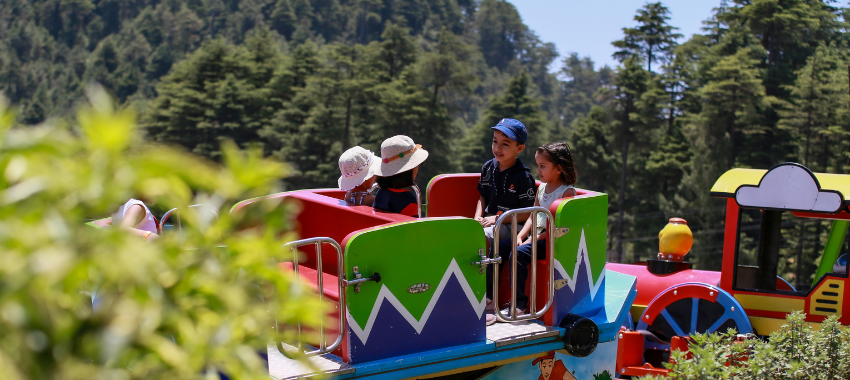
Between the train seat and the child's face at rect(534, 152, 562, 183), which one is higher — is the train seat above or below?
below

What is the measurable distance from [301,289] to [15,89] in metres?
88.9

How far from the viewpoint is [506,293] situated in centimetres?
461

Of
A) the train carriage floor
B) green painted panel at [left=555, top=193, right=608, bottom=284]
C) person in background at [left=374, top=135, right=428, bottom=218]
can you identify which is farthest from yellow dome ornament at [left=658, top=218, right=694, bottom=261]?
person in background at [left=374, top=135, right=428, bottom=218]

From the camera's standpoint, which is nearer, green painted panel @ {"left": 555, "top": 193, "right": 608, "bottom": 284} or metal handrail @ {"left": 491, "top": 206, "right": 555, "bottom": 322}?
metal handrail @ {"left": 491, "top": 206, "right": 555, "bottom": 322}

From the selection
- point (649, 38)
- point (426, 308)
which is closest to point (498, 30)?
point (649, 38)

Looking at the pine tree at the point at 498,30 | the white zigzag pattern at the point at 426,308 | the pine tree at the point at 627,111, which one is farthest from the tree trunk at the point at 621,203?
the pine tree at the point at 498,30

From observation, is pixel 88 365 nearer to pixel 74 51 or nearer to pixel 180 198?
pixel 180 198

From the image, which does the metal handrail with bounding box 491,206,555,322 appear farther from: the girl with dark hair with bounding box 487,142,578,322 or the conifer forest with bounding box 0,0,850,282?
the conifer forest with bounding box 0,0,850,282

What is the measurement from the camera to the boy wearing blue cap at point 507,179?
177 inches

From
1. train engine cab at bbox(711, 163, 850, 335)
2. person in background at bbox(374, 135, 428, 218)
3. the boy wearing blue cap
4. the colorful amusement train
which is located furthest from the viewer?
train engine cab at bbox(711, 163, 850, 335)

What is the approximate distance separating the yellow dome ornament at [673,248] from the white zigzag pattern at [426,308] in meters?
3.57

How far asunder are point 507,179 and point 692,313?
237 cm

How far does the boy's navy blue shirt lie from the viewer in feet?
14.8

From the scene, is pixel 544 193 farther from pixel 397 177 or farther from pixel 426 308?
pixel 426 308
